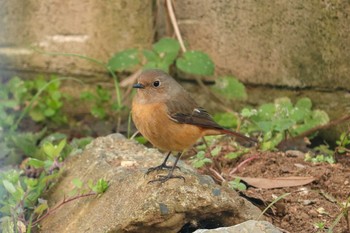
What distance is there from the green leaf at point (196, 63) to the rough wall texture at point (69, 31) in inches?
24.4

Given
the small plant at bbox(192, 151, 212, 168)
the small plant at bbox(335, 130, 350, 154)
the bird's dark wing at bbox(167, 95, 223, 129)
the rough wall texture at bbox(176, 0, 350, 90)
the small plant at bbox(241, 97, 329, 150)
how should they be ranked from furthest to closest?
the rough wall texture at bbox(176, 0, 350, 90)
the small plant at bbox(241, 97, 329, 150)
the small plant at bbox(335, 130, 350, 154)
the small plant at bbox(192, 151, 212, 168)
the bird's dark wing at bbox(167, 95, 223, 129)

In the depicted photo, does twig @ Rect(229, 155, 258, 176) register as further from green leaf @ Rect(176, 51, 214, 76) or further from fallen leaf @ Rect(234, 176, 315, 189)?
green leaf @ Rect(176, 51, 214, 76)

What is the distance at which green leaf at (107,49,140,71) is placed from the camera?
6149mm

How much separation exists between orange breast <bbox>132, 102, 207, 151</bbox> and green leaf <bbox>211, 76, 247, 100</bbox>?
1391 millimetres

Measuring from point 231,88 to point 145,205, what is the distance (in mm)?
2274

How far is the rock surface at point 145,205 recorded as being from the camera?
3.90 m

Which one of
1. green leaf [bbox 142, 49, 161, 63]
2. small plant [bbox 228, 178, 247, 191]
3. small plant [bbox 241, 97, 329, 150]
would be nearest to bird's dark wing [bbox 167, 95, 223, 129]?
small plant [bbox 228, 178, 247, 191]

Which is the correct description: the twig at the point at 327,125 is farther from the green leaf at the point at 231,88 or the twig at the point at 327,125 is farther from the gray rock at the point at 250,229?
the gray rock at the point at 250,229

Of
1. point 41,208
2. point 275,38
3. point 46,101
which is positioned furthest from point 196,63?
point 41,208

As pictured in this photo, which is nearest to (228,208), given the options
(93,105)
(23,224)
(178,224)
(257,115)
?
(178,224)

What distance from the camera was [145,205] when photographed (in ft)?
12.8

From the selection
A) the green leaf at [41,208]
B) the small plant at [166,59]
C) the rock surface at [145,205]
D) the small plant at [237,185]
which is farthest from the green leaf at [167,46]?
the green leaf at [41,208]

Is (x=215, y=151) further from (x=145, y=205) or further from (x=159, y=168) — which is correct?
(x=145, y=205)

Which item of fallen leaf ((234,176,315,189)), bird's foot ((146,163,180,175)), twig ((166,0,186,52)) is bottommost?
fallen leaf ((234,176,315,189))
